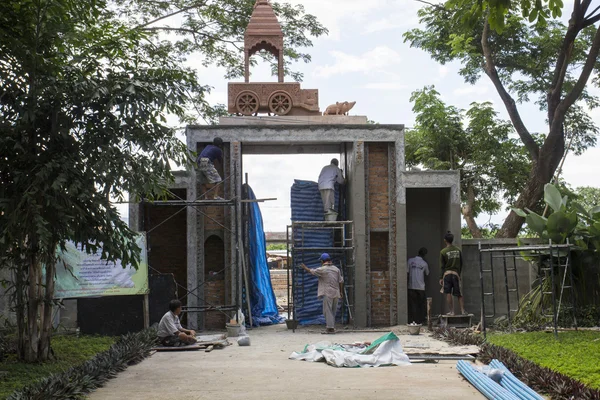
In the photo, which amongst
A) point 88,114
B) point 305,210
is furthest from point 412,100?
point 88,114

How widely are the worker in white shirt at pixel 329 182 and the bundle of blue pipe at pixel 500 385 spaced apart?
8.25 metres

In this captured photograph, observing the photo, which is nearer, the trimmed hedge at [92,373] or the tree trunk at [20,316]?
the trimmed hedge at [92,373]

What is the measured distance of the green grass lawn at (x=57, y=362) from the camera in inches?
363

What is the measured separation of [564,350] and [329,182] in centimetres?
788

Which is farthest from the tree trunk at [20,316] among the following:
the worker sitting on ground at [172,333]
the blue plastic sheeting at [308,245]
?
the blue plastic sheeting at [308,245]

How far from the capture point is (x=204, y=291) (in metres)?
17.0

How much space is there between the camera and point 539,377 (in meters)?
8.77

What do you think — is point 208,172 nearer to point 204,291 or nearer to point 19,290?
point 204,291

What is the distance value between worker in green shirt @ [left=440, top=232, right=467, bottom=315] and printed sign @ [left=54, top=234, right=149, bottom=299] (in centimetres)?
638

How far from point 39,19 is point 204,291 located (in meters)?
7.99

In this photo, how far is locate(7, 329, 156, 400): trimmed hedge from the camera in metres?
8.26

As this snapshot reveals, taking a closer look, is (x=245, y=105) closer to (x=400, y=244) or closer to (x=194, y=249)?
(x=194, y=249)

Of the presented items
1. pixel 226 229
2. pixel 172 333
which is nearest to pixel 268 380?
pixel 172 333

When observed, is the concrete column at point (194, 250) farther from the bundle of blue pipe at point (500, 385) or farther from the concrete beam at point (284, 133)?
the bundle of blue pipe at point (500, 385)
